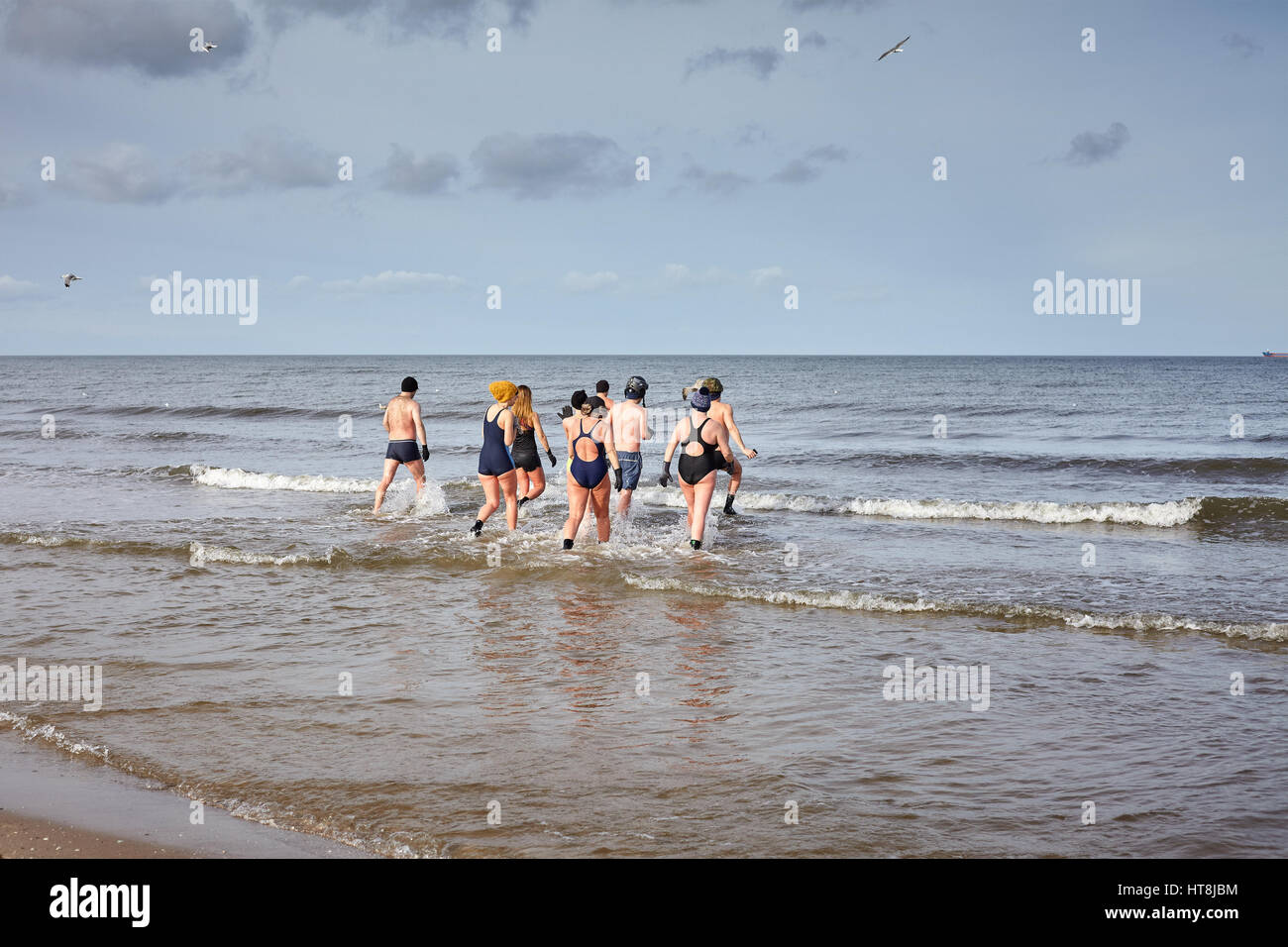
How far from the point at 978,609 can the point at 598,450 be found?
446 cm

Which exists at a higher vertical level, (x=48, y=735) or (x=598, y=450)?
(x=598, y=450)

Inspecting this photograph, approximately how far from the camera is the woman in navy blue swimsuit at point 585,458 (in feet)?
34.7

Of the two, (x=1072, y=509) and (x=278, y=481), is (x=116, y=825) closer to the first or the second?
(x=1072, y=509)

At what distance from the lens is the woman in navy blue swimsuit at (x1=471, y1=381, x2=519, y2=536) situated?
11344 mm

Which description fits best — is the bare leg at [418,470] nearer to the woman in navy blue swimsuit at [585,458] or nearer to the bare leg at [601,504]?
the bare leg at [601,504]

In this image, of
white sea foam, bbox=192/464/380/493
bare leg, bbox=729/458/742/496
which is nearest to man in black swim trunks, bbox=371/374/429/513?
white sea foam, bbox=192/464/380/493

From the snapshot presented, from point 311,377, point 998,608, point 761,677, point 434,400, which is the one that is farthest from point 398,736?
point 311,377

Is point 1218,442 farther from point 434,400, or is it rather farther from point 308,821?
point 434,400

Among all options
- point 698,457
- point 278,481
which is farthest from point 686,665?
point 278,481

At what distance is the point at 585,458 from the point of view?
1070cm

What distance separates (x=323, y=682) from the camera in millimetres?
6355

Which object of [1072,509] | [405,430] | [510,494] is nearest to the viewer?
[510,494]

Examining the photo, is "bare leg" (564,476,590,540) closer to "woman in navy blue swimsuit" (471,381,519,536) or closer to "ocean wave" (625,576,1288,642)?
"woman in navy blue swimsuit" (471,381,519,536)

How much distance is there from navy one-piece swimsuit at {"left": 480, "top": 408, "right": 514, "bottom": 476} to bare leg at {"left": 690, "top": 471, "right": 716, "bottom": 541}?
7.66 feet
